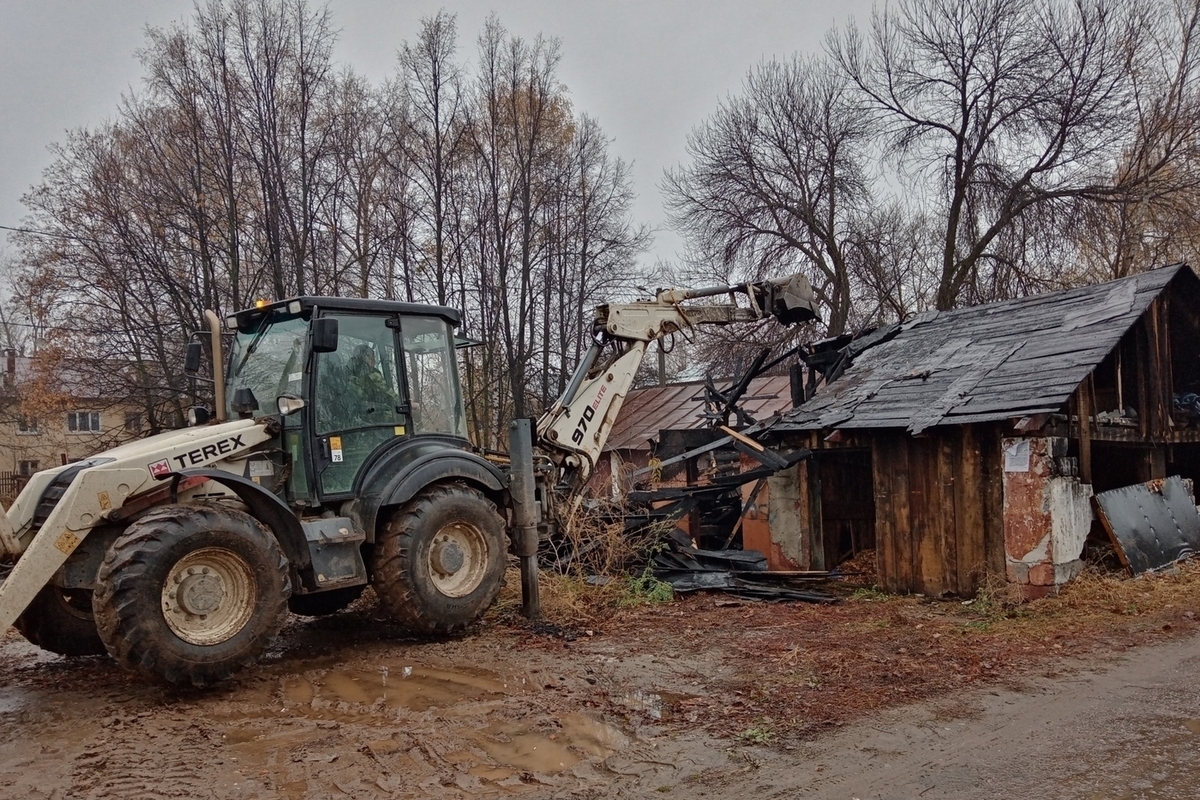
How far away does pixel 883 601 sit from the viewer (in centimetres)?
971

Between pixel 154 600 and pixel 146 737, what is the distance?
826 mm

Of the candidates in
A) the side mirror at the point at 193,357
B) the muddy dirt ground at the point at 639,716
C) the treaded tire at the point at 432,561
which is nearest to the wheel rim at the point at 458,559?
the treaded tire at the point at 432,561

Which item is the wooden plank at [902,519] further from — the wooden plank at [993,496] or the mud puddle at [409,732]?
the mud puddle at [409,732]

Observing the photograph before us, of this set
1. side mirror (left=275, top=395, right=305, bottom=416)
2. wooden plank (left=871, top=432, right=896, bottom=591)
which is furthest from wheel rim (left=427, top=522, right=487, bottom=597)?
wooden plank (left=871, top=432, right=896, bottom=591)

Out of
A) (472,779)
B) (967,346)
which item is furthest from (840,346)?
(472,779)

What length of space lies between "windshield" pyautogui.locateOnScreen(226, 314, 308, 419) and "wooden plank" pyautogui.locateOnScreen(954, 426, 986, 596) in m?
7.04

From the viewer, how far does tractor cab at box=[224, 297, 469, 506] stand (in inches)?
275

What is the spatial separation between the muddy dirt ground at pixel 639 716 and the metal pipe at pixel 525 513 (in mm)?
330

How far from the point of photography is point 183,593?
18.8 ft

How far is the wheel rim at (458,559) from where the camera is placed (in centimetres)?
743

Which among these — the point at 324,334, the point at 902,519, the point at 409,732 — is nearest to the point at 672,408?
the point at 902,519

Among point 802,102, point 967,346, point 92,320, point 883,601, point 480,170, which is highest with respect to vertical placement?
point 802,102

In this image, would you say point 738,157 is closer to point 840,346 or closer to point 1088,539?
point 840,346

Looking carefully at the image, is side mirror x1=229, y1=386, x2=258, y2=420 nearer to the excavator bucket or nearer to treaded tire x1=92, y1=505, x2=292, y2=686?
treaded tire x1=92, y1=505, x2=292, y2=686
